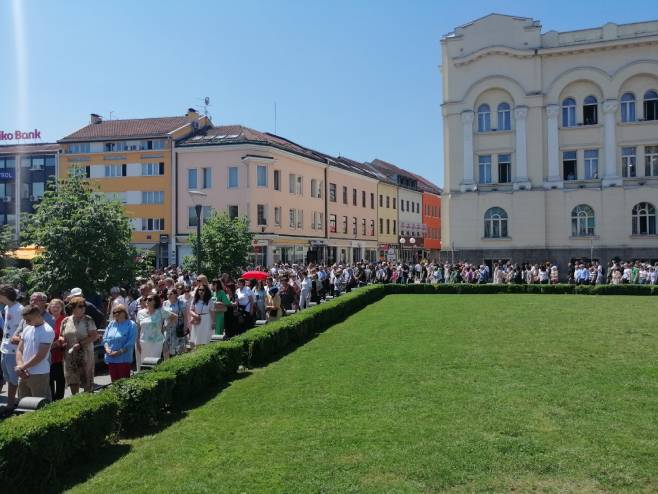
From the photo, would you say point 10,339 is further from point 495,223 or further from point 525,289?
point 495,223

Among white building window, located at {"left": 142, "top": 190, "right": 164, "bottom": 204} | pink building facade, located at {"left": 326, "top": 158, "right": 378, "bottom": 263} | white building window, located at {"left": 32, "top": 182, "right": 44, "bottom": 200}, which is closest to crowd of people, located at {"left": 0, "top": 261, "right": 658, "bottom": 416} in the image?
white building window, located at {"left": 142, "top": 190, "right": 164, "bottom": 204}

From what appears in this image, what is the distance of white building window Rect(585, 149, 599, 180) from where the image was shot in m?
44.0

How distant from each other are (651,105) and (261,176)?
28.4m

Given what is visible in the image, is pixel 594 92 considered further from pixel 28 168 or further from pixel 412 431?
pixel 28 168

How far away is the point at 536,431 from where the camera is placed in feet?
25.6

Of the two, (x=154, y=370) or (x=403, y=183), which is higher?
(x=403, y=183)

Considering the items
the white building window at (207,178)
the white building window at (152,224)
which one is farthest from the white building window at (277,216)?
the white building window at (152,224)

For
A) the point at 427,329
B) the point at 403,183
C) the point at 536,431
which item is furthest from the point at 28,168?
the point at 536,431

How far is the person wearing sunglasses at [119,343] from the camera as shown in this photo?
9602 mm

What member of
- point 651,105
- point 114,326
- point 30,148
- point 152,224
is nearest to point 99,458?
point 114,326

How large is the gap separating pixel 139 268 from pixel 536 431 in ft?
44.1

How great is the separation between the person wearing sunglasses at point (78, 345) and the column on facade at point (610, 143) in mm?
40966

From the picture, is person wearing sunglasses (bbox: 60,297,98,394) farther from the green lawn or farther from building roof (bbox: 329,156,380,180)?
building roof (bbox: 329,156,380,180)

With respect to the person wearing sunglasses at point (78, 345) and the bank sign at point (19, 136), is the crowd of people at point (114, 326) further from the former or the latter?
the bank sign at point (19, 136)
